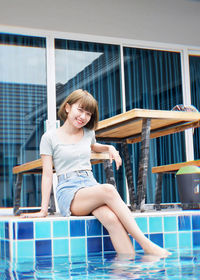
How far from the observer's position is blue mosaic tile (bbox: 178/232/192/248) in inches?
104

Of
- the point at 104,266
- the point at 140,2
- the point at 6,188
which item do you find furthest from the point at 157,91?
the point at 104,266

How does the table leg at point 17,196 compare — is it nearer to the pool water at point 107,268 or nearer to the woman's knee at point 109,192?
the pool water at point 107,268

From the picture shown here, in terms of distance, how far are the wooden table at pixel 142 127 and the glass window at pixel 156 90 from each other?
1.57 metres

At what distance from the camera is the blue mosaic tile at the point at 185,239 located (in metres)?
2.63

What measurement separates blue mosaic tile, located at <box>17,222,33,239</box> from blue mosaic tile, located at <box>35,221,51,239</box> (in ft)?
0.10

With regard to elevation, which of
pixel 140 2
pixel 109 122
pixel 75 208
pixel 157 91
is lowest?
pixel 75 208

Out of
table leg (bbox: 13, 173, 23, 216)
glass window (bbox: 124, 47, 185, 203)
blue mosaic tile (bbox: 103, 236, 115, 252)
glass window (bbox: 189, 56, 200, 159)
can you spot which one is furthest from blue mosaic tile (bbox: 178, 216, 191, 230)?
glass window (bbox: 189, 56, 200, 159)

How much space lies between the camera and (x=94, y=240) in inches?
97.0

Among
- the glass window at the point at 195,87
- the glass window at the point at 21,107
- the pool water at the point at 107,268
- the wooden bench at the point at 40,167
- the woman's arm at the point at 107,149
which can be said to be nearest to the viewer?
the pool water at the point at 107,268

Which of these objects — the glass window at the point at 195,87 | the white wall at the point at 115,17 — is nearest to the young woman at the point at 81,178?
the white wall at the point at 115,17

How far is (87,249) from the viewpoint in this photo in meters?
2.44

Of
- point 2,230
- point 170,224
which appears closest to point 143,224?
point 170,224

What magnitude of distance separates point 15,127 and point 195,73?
2.60 meters

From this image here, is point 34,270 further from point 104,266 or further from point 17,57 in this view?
point 17,57
